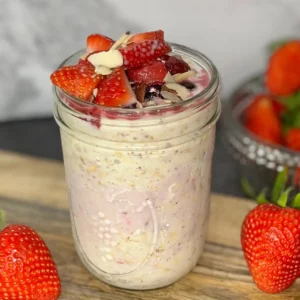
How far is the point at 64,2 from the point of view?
4.14 feet

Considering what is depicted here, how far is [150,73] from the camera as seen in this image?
759 millimetres

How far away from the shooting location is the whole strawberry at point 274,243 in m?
0.82

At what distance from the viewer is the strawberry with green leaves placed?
2.57 ft

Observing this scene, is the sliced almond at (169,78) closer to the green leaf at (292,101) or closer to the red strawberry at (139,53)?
the red strawberry at (139,53)

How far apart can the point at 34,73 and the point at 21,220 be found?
0.44 meters

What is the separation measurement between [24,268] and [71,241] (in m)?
0.18

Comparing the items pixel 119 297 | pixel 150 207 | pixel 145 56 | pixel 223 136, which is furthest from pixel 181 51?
pixel 223 136

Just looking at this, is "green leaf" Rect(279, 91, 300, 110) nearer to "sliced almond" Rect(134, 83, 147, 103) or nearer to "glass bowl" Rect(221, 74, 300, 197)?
"glass bowl" Rect(221, 74, 300, 197)

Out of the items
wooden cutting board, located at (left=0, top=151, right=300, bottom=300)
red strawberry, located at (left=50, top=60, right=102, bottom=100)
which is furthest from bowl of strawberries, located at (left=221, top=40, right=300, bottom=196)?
red strawberry, located at (left=50, top=60, right=102, bottom=100)

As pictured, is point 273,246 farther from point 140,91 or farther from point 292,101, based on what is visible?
point 292,101

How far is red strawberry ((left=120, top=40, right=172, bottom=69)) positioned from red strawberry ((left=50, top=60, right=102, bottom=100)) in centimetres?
4

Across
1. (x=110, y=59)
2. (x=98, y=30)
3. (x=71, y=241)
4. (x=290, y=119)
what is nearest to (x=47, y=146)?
(x=98, y=30)

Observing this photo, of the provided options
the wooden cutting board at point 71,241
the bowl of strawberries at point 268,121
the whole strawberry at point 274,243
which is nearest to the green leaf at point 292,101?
the bowl of strawberries at point 268,121

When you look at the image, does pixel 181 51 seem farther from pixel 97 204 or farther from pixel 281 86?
pixel 281 86
